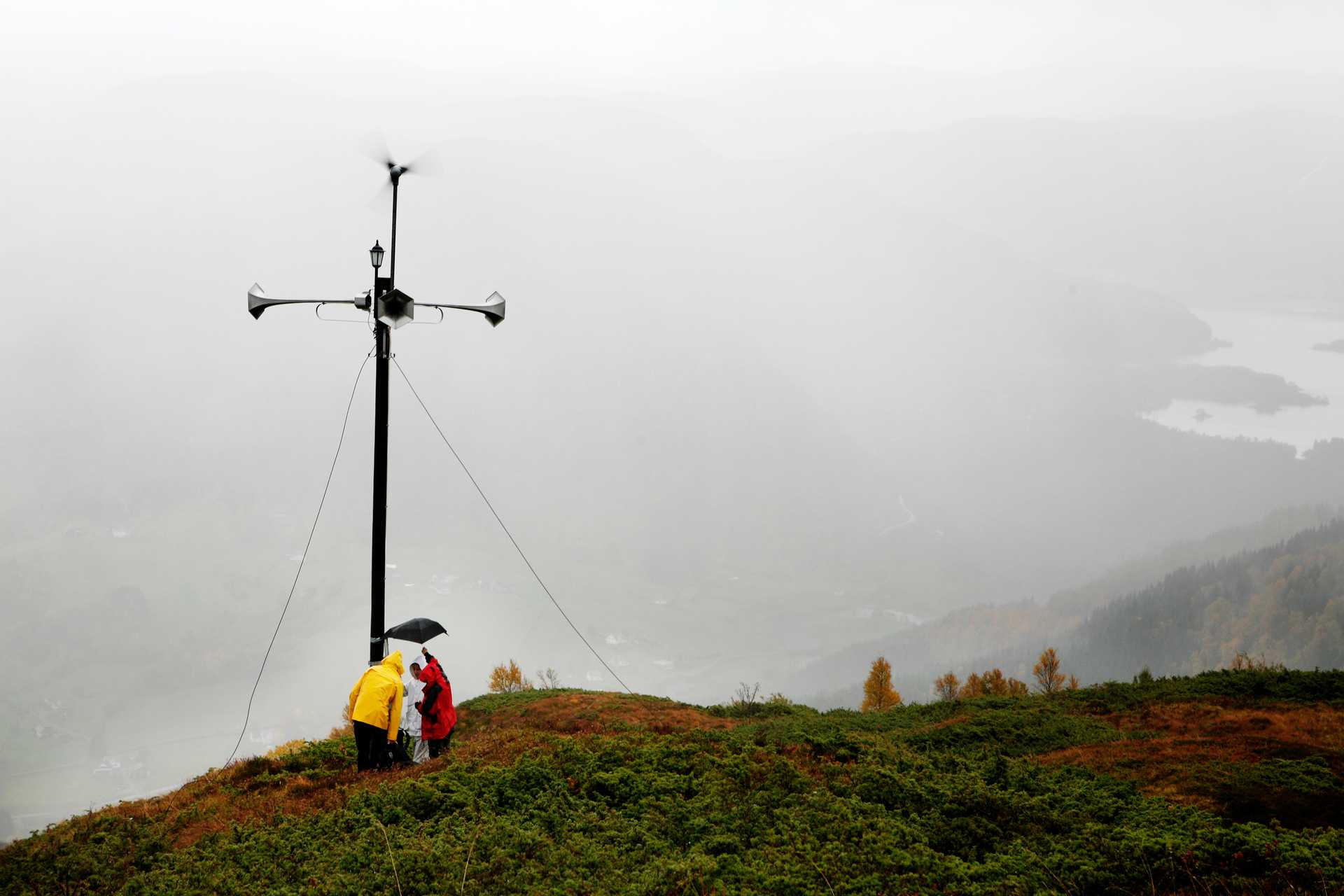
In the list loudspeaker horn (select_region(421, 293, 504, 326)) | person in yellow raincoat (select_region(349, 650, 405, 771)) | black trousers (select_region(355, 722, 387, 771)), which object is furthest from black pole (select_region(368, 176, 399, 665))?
black trousers (select_region(355, 722, 387, 771))

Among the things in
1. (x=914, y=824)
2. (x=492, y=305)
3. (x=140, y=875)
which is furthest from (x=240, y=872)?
(x=492, y=305)

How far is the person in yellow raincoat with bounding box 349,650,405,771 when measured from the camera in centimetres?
1348

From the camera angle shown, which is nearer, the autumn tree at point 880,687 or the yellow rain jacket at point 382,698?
the yellow rain jacket at point 382,698

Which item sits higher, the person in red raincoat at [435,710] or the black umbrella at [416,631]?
the black umbrella at [416,631]

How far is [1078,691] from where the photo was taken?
21.8m

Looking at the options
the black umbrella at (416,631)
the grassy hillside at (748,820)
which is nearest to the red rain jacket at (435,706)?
the black umbrella at (416,631)

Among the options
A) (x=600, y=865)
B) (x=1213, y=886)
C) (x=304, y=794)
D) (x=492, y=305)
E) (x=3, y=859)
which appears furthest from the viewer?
(x=492, y=305)

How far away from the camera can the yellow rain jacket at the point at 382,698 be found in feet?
44.2

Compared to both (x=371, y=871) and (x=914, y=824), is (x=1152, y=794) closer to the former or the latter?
(x=914, y=824)

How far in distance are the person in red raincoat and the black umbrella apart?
29 centimetres

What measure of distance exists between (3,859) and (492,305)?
437 inches

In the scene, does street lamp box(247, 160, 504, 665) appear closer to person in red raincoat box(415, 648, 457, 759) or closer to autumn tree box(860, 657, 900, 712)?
person in red raincoat box(415, 648, 457, 759)

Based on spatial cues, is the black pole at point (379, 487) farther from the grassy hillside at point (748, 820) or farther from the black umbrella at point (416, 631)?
the grassy hillside at point (748, 820)

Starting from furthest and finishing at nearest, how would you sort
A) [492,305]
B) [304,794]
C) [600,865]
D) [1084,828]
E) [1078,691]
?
1. [1078,691]
2. [492,305]
3. [304,794]
4. [1084,828]
5. [600,865]
